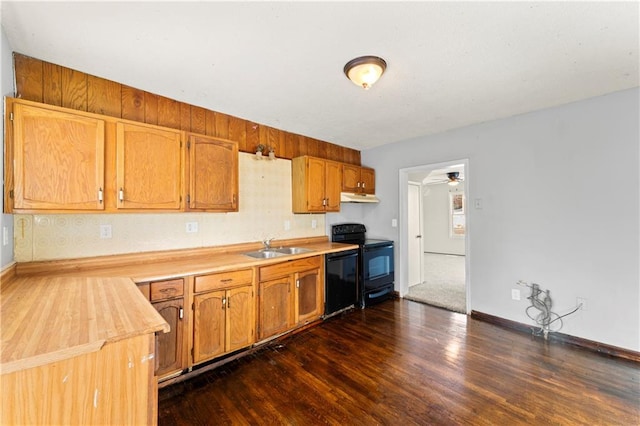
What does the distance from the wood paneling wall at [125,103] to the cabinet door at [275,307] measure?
64.3 inches

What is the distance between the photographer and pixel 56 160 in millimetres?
→ 1842

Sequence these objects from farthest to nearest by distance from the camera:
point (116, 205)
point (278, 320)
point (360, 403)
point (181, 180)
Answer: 1. point (278, 320)
2. point (181, 180)
3. point (116, 205)
4. point (360, 403)

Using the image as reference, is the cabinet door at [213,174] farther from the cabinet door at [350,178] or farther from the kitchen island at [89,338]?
the cabinet door at [350,178]

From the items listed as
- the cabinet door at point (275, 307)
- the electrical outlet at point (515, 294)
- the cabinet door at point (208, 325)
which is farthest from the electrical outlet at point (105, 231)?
the electrical outlet at point (515, 294)

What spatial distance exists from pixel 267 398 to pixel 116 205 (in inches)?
73.4

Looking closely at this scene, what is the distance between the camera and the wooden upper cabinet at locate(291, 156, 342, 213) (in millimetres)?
3568

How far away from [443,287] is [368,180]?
92.1 inches

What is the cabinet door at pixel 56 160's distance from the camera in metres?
1.73

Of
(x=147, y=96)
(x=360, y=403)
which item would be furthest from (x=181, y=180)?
(x=360, y=403)

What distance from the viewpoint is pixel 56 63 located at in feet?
6.68

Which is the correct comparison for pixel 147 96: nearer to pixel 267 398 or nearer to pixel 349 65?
pixel 349 65

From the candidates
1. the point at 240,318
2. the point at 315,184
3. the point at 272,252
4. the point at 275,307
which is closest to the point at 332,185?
the point at 315,184

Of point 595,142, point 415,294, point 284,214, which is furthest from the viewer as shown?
point 415,294

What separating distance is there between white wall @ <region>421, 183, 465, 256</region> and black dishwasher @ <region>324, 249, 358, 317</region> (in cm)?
553
